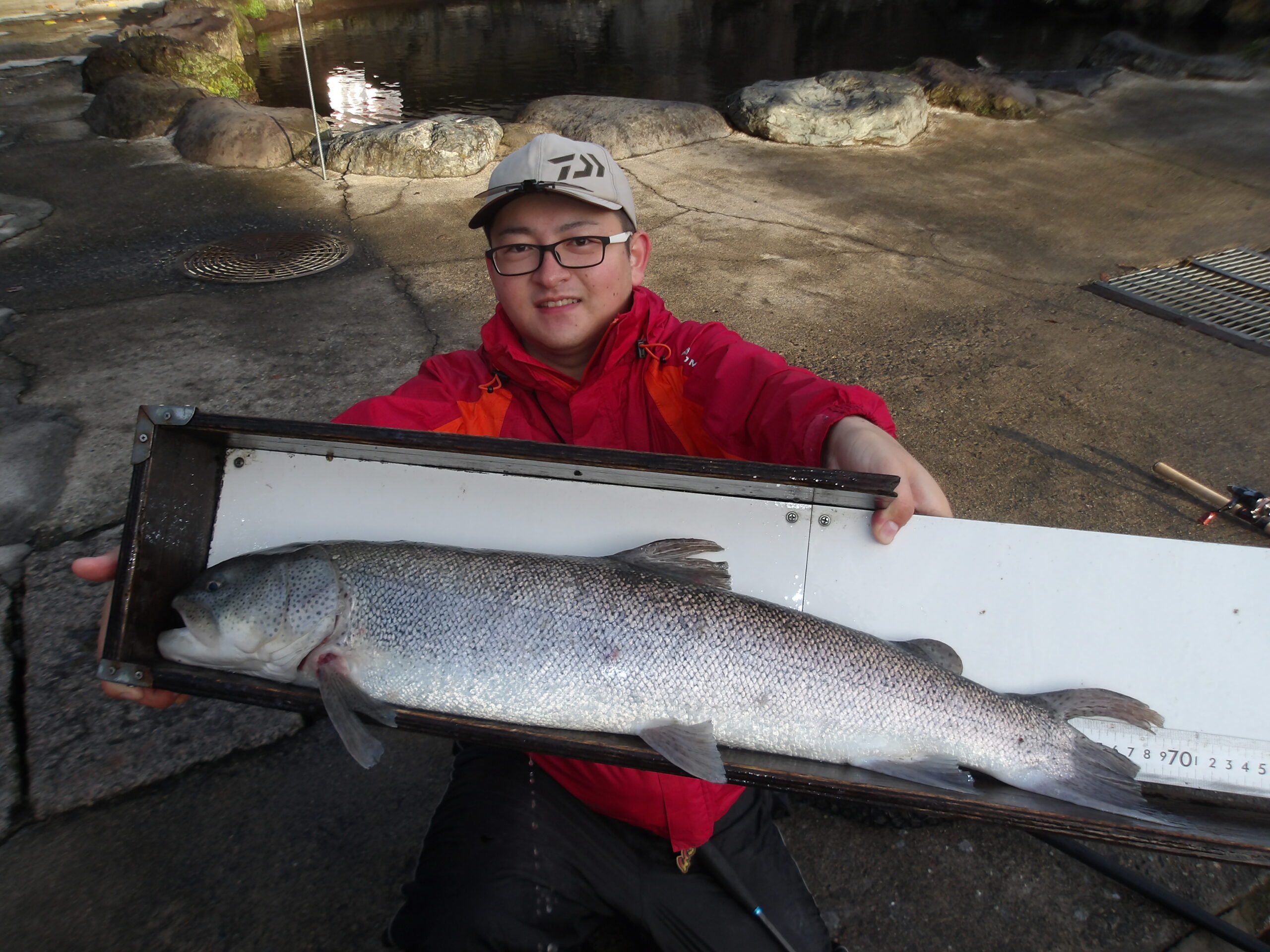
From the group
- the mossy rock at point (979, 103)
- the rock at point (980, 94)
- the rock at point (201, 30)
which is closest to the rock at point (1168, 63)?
the rock at point (980, 94)

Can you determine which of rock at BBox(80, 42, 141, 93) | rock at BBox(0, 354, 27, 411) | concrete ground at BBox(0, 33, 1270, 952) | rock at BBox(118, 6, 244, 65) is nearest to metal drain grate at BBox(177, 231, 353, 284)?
concrete ground at BBox(0, 33, 1270, 952)

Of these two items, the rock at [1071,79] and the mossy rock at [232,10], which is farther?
the mossy rock at [232,10]

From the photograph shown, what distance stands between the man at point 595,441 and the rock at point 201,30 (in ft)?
36.6

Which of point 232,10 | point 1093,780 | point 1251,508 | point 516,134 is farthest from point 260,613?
point 232,10

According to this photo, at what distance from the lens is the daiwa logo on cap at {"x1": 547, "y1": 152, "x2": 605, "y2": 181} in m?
2.22

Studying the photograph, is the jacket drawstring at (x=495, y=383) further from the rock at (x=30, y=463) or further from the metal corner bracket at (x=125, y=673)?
the rock at (x=30, y=463)

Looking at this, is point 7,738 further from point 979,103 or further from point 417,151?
point 979,103

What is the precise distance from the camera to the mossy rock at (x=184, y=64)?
972cm

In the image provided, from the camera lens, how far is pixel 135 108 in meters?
8.36

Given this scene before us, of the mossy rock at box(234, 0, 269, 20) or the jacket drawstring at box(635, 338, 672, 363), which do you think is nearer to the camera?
the jacket drawstring at box(635, 338, 672, 363)

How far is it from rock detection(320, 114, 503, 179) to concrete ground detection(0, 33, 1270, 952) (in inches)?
9.1

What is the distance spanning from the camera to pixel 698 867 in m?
2.11

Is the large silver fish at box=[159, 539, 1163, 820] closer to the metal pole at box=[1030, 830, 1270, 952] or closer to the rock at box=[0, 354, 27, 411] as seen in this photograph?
the metal pole at box=[1030, 830, 1270, 952]

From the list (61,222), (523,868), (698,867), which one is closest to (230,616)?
(523,868)
